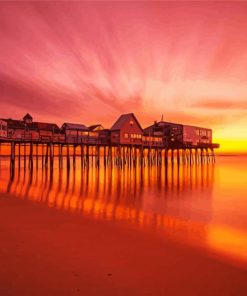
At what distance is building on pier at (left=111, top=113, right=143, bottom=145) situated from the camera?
1393 inches

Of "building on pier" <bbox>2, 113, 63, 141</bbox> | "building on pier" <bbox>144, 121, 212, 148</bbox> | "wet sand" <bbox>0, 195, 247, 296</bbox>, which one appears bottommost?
"wet sand" <bbox>0, 195, 247, 296</bbox>

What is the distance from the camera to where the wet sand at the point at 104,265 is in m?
4.47

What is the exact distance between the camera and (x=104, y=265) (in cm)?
540

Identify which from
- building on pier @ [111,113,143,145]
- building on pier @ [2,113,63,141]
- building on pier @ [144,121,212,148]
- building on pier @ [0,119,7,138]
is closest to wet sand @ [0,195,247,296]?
building on pier @ [0,119,7,138]

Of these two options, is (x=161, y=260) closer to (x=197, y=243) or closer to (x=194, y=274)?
(x=194, y=274)

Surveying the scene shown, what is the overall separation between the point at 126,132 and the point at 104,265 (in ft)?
102

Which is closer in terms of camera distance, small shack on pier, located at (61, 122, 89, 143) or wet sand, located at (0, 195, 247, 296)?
wet sand, located at (0, 195, 247, 296)

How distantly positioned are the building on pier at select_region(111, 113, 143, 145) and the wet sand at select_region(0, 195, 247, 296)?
27.3m

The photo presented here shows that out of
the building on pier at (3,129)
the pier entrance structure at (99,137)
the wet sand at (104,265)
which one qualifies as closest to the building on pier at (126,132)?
the pier entrance structure at (99,137)

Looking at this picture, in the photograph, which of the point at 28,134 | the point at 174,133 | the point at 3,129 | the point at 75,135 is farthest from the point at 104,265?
the point at 174,133

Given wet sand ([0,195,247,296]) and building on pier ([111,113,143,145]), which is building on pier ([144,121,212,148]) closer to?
building on pier ([111,113,143,145])

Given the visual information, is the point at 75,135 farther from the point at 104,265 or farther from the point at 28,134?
the point at 104,265

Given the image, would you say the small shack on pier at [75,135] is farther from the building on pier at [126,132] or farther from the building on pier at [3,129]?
the building on pier at [3,129]

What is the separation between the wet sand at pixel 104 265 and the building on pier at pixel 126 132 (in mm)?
27278
